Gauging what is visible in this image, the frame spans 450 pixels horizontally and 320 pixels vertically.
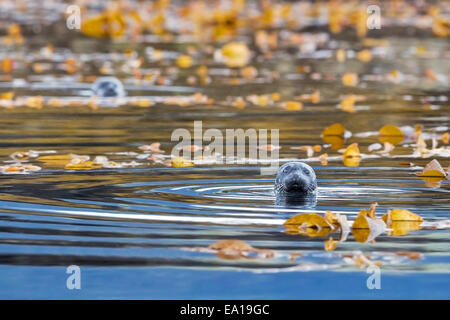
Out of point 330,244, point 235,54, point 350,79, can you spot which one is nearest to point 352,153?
point 330,244

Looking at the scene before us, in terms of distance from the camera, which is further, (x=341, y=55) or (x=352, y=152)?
(x=341, y=55)

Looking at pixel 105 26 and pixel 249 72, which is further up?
pixel 105 26

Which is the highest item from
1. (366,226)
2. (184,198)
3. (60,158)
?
(60,158)

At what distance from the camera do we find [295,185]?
6.85 m

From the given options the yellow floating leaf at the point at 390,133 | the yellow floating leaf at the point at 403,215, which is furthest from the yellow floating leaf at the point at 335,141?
the yellow floating leaf at the point at 403,215

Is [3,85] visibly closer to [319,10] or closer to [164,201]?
[164,201]

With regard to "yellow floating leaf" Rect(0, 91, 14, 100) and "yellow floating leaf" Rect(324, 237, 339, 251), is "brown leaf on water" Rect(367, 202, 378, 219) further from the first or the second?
"yellow floating leaf" Rect(0, 91, 14, 100)

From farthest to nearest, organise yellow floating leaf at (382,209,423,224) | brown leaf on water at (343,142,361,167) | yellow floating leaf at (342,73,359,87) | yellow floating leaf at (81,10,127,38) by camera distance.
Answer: yellow floating leaf at (81,10,127,38)
yellow floating leaf at (342,73,359,87)
brown leaf on water at (343,142,361,167)
yellow floating leaf at (382,209,423,224)

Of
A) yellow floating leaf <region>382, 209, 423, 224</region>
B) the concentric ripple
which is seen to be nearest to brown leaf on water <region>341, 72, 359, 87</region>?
the concentric ripple

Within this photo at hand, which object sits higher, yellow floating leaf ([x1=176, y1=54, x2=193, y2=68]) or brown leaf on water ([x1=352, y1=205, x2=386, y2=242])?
yellow floating leaf ([x1=176, y1=54, x2=193, y2=68])

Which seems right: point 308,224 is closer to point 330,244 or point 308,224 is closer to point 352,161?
point 330,244

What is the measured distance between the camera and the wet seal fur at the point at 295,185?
6.80 m

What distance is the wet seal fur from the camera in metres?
6.80
